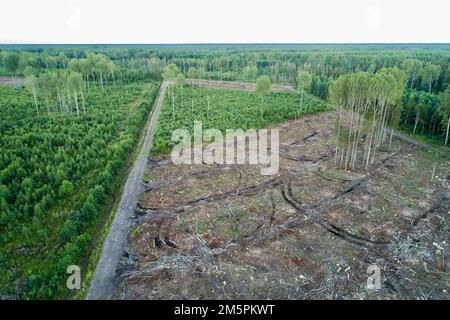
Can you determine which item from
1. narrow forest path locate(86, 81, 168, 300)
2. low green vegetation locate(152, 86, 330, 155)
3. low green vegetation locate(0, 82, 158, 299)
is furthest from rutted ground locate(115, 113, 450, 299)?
low green vegetation locate(152, 86, 330, 155)

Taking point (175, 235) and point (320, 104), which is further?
point (320, 104)

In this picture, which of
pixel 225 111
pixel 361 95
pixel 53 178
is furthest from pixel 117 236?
pixel 225 111

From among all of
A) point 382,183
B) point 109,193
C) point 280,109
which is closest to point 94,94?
point 280,109

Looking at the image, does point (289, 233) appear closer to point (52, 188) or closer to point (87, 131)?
point (52, 188)

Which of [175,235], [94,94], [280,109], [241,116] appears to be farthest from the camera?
[94,94]
